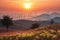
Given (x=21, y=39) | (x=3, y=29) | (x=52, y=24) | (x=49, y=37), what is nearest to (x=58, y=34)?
(x=49, y=37)

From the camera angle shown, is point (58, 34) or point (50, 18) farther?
point (50, 18)

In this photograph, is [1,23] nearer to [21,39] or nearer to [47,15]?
[47,15]

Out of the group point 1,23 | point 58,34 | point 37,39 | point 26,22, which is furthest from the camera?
point 1,23

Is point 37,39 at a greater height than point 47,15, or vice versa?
point 47,15

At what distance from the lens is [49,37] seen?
26609 mm

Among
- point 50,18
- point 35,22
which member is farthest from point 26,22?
point 50,18

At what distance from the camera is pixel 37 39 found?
1029 inches

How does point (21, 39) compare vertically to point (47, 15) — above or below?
below

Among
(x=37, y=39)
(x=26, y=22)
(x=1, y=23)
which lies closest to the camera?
(x=37, y=39)

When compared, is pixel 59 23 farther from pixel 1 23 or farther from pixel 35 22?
pixel 1 23

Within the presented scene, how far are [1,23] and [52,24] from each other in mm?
8283

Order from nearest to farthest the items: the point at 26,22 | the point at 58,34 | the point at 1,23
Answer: the point at 58,34
the point at 26,22
the point at 1,23

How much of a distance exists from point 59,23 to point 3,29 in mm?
7997

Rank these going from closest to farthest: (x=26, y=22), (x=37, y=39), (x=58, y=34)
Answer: (x=37, y=39)
(x=58, y=34)
(x=26, y=22)
